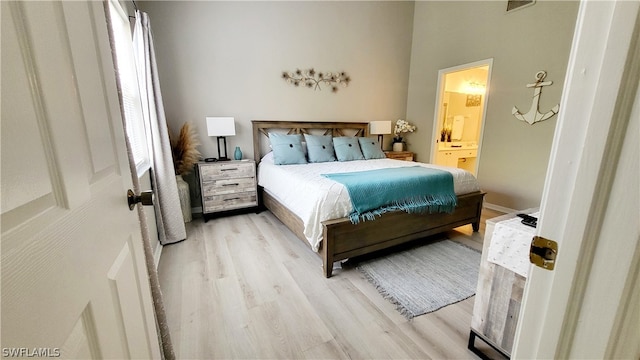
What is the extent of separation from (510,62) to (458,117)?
6.70 ft

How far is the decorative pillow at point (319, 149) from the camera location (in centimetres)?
364

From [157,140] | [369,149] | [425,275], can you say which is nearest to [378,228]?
[425,275]

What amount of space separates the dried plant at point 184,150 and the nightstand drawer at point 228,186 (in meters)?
0.35

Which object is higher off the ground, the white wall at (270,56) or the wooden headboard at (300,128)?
the white wall at (270,56)

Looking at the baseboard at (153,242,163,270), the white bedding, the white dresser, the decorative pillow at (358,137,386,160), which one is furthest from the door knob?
the decorative pillow at (358,137,386,160)

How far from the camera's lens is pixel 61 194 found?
0.44m

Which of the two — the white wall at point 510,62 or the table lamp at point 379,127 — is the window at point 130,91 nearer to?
the table lamp at point 379,127

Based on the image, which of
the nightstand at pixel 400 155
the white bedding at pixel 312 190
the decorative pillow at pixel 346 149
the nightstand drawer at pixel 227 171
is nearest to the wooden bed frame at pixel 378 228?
the white bedding at pixel 312 190

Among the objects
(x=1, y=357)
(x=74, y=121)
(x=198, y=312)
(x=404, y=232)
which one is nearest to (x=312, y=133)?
(x=404, y=232)

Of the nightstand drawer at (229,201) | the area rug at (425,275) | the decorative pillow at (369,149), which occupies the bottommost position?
the area rug at (425,275)

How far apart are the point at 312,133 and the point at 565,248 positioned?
12.5ft

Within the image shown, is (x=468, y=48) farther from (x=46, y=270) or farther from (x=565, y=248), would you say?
(x=46, y=270)

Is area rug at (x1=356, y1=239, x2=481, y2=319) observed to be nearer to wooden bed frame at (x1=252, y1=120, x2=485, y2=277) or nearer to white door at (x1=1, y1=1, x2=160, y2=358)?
wooden bed frame at (x1=252, y1=120, x2=485, y2=277)

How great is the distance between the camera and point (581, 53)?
1.47 feet
